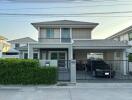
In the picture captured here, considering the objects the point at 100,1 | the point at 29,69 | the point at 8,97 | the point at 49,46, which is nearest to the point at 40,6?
the point at 49,46

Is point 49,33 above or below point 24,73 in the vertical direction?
above

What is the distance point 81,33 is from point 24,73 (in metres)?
14.6

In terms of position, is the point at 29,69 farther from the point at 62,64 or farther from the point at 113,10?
the point at 113,10

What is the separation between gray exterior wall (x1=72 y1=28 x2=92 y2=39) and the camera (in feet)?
91.1

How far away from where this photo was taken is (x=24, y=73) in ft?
47.9

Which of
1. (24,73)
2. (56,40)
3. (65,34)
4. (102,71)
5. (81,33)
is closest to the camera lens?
(24,73)

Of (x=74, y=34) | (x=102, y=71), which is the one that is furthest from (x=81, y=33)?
(x=102, y=71)

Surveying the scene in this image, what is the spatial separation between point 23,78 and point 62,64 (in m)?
9.36

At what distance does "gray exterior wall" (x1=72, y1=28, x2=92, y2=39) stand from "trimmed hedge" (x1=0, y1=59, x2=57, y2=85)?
537 inches

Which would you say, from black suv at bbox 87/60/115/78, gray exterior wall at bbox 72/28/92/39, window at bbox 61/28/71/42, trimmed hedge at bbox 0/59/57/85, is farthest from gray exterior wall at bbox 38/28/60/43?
trimmed hedge at bbox 0/59/57/85

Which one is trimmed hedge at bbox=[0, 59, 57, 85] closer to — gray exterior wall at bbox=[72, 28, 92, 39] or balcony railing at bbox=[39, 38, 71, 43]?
balcony railing at bbox=[39, 38, 71, 43]

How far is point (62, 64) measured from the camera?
2355cm

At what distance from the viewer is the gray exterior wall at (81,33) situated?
91.1 ft

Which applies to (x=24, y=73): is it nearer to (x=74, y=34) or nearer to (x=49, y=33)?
(x=49, y=33)
